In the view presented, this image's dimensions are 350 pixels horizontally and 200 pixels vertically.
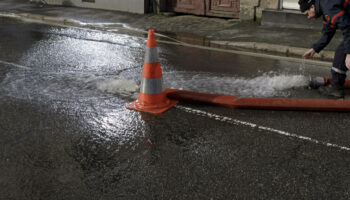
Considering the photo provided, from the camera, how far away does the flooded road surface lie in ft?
9.96

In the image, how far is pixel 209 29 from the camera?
10609 millimetres

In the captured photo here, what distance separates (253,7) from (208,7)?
1.73 meters

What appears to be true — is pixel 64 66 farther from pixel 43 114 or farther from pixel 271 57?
pixel 271 57

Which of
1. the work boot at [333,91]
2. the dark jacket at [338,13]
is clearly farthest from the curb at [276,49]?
the dark jacket at [338,13]

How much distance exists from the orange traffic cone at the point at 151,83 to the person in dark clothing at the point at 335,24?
1.89 m

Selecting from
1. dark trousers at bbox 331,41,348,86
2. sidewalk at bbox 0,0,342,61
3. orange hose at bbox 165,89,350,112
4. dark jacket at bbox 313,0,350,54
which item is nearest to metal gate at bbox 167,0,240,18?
sidewalk at bbox 0,0,342,61

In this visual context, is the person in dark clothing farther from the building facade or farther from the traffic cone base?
the building facade

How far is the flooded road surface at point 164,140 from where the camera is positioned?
3.04 meters

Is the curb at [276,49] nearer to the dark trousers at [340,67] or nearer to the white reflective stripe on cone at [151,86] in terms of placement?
the dark trousers at [340,67]

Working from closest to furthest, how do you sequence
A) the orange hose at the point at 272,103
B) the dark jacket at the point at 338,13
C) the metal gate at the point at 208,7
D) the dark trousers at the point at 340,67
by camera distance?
the dark jacket at the point at 338,13
the orange hose at the point at 272,103
the dark trousers at the point at 340,67
the metal gate at the point at 208,7

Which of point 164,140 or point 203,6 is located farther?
point 203,6

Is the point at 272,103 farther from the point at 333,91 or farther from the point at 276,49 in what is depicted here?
the point at 276,49

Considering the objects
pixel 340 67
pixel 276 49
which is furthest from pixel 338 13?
pixel 276 49

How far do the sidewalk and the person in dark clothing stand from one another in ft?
7.94
